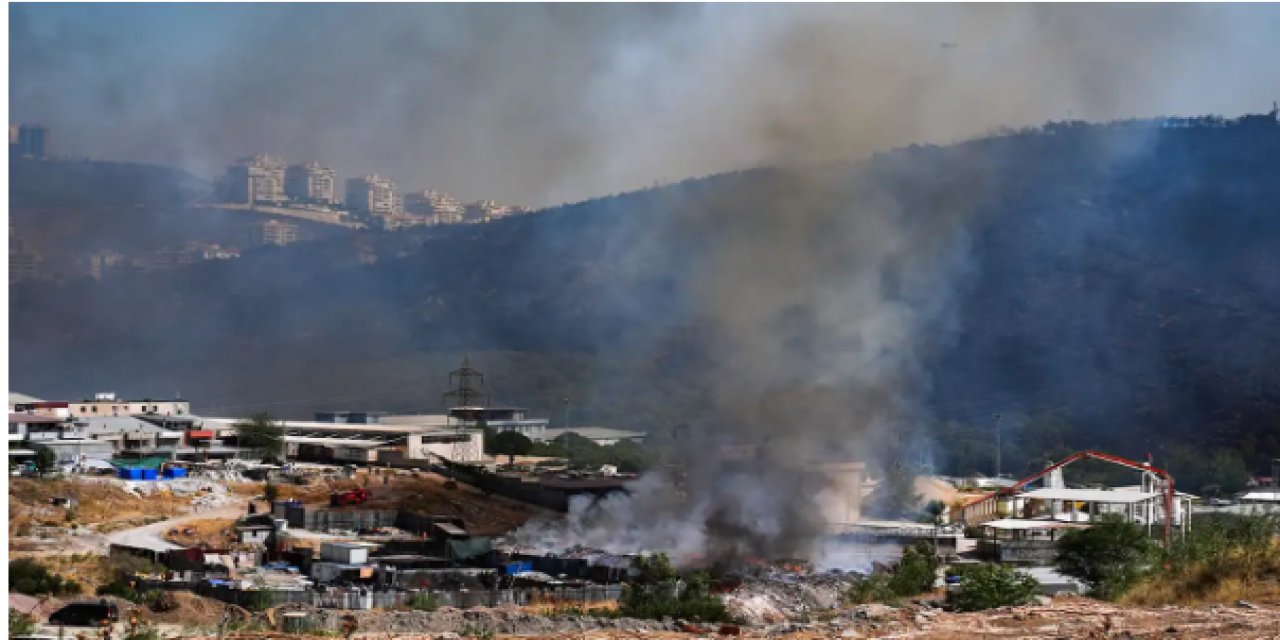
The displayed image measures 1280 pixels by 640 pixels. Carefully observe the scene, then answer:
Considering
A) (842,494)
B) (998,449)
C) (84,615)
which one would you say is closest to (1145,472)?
(842,494)

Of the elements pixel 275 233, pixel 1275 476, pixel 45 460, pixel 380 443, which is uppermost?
pixel 275 233

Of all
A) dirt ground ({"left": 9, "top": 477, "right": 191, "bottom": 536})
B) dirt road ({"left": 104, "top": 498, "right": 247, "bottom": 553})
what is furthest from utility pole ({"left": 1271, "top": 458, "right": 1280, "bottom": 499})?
dirt ground ({"left": 9, "top": 477, "right": 191, "bottom": 536})

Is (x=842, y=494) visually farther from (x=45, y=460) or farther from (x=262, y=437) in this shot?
(x=262, y=437)

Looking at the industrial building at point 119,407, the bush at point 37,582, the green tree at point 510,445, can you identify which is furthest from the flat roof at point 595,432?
the bush at point 37,582

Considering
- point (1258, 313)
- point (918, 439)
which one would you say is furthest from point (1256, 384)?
point (918, 439)

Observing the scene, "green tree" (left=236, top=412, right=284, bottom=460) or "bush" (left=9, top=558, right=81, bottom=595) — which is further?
"green tree" (left=236, top=412, right=284, bottom=460)

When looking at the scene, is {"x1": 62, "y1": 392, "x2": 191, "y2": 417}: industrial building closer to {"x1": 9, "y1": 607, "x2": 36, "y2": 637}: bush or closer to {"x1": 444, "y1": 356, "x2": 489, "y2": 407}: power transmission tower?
{"x1": 444, "y1": 356, "x2": 489, "y2": 407}: power transmission tower

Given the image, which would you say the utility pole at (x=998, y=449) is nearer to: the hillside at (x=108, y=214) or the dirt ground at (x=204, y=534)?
the dirt ground at (x=204, y=534)
